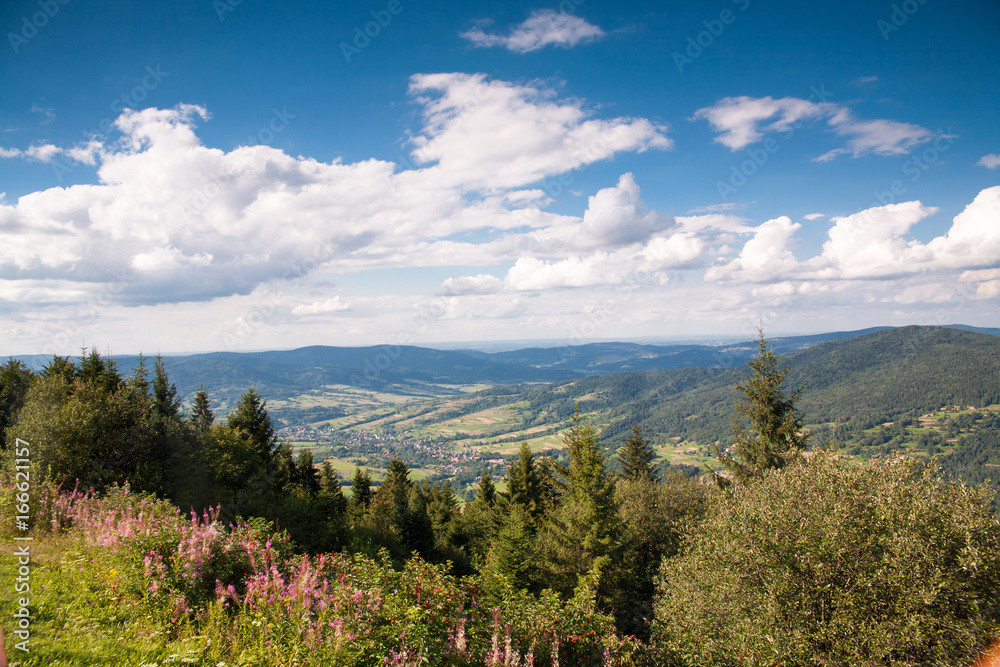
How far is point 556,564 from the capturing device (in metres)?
23.2

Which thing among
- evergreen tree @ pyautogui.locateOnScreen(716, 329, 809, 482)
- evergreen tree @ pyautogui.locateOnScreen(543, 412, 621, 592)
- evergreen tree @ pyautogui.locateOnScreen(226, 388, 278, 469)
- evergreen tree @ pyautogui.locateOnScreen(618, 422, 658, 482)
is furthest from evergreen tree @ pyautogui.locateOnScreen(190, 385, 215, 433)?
evergreen tree @ pyautogui.locateOnScreen(716, 329, 809, 482)

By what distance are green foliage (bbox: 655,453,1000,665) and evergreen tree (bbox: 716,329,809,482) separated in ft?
25.7

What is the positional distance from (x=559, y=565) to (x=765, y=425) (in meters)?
13.2

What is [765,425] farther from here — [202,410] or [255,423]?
[202,410]

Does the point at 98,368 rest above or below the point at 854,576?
above

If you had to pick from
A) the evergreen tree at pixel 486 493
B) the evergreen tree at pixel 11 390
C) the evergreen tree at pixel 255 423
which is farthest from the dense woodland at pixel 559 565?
the evergreen tree at pixel 486 493

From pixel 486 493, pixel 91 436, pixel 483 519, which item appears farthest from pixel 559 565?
pixel 486 493

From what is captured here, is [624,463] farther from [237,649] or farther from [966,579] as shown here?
[237,649]

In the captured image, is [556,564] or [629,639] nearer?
[629,639]

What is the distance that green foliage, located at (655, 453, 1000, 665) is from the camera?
9969 millimetres

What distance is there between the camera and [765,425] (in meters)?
22.0

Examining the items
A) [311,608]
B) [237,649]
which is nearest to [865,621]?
[311,608]

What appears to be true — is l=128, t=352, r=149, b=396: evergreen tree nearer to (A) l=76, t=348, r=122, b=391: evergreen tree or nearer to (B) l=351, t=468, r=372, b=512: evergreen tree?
(A) l=76, t=348, r=122, b=391: evergreen tree

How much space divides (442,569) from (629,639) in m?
3.85
